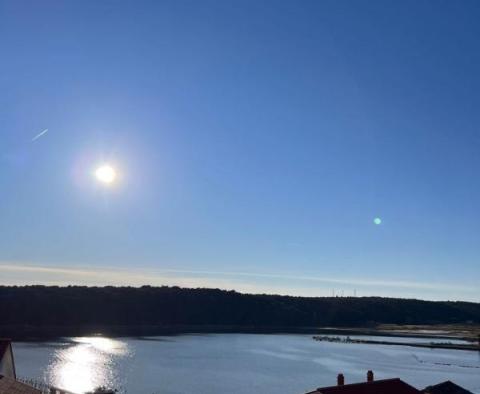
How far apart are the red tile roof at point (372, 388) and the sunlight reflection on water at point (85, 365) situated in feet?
122

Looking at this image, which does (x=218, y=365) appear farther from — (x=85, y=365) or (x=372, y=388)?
(x=372, y=388)

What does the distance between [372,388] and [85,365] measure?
217ft

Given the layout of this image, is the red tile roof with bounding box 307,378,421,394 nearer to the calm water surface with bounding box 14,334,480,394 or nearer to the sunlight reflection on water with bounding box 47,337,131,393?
the calm water surface with bounding box 14,334,480,394

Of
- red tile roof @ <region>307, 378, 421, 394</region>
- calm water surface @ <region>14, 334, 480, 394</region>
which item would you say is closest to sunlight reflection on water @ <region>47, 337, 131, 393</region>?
calm water surface @ <region>14, 334, 480, 394</region>

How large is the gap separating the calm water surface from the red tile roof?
3569 cm

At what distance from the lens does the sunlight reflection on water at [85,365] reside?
3138 inches

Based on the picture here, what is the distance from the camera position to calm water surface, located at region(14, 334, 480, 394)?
81.1m

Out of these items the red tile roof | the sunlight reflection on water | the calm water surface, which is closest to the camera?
the red tile roof

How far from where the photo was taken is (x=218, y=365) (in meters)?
104

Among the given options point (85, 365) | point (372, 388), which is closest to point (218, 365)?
point (85, 365)

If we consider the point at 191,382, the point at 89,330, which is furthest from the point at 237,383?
the point at 89,330

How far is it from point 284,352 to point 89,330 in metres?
82.5

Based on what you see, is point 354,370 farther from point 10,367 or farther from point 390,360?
point 10,367

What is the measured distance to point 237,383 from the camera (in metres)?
83.1
